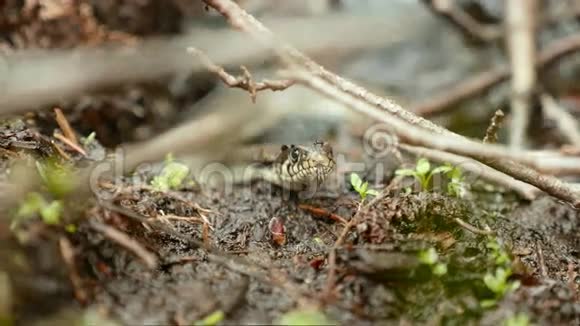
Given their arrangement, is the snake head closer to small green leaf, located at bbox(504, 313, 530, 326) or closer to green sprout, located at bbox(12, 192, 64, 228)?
small green leaf, located at bbox(504, 313, 530, 326)

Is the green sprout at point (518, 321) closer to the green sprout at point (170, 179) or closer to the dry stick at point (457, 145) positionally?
the dry stick at point (457, 145)

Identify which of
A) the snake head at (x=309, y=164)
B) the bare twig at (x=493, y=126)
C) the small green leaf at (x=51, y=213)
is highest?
the bare twig at (x=493, y=126)

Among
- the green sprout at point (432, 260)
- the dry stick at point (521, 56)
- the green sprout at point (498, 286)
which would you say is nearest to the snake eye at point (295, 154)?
the green sprout at point (432, 260)

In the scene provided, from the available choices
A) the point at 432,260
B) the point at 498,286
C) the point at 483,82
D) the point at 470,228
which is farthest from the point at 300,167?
the point at 483,82

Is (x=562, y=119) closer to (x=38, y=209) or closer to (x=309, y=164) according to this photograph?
(x=309, y=164)

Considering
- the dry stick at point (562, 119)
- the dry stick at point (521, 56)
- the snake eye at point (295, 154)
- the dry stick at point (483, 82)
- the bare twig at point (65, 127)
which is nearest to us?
the bare twig at point (65, 127)

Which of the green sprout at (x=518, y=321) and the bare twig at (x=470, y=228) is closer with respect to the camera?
the green sprout at (x=518, y=321)

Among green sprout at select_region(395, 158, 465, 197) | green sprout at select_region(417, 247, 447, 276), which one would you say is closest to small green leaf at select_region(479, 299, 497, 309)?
green sprout at select_region(417, 247, 447, 276)

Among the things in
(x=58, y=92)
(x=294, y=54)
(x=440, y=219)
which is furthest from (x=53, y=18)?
(x=440, y=219)
